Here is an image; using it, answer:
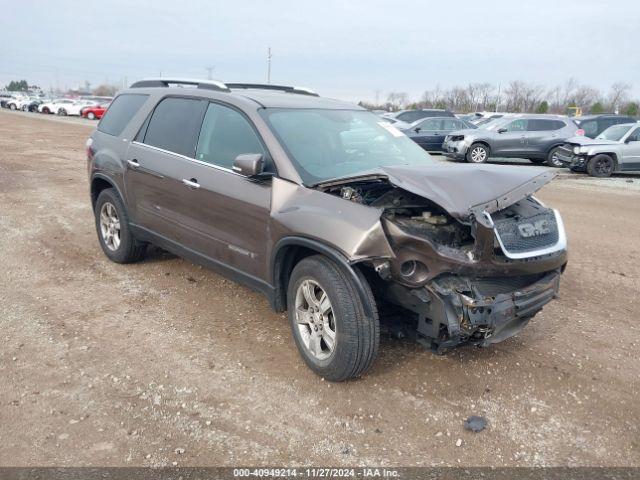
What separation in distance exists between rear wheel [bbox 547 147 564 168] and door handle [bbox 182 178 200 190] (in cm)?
1373

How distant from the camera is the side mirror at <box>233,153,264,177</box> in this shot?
3.59m

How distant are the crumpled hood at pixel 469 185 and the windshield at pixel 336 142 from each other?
481 millimetres

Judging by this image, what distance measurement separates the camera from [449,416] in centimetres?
314

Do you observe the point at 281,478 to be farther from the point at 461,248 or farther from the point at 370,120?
the point at 370,120

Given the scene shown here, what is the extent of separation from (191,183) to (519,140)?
575 inches

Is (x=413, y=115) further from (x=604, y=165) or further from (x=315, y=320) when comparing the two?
(x=315, y=320)

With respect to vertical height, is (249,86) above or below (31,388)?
above

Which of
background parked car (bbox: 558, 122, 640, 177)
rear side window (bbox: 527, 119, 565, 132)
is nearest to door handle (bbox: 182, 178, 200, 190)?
background parked car (bbox: 558, 122, 640, 177)

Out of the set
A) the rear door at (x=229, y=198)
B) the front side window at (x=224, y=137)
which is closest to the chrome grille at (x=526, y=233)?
the rear door at (x=229, y=198)

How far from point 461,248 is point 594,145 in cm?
1347

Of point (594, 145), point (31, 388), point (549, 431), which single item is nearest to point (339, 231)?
point (549, 431)

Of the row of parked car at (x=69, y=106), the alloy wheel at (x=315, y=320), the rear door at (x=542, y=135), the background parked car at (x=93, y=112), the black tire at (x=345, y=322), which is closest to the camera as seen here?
the black tire at (x=345, y=322)

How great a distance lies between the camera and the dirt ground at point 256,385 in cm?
284

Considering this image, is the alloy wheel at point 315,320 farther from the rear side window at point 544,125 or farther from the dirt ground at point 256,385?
the rear side window at point 544,125
